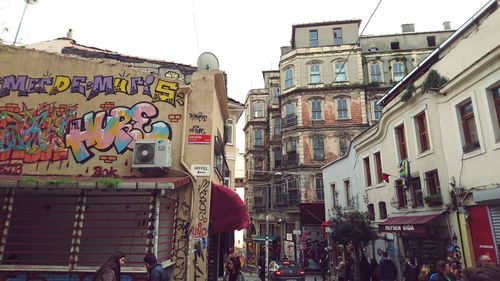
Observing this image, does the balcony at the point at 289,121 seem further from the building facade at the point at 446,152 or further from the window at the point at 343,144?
the building facade at the point at 446,152

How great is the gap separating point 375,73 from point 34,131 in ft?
105

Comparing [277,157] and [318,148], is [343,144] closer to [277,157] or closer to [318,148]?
[318,148]

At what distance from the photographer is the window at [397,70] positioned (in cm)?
3428

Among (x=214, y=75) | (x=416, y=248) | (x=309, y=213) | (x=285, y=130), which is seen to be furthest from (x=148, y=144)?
(x=285, y=130)

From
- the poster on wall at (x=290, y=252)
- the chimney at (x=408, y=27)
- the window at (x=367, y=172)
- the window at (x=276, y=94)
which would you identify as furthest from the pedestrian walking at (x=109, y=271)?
the chimney at (x=408, y=27)

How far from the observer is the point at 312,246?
30016 millimetres

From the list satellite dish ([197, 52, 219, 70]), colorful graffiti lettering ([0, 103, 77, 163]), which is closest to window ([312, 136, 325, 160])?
satellite dish ([197, 52, 219, 70])

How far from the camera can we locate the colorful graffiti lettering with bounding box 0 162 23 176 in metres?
9.55

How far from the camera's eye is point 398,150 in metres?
15.2

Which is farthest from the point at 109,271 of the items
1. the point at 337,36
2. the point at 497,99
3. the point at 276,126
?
the point at 276,126

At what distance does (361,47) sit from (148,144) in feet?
104

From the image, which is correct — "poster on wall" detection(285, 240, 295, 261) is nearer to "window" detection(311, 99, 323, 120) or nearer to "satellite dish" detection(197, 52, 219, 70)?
"window" detection(311, 99, 323, 120)

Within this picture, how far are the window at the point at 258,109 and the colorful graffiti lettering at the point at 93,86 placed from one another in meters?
33.9

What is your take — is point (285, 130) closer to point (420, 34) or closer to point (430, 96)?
point (420, 34)
